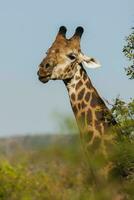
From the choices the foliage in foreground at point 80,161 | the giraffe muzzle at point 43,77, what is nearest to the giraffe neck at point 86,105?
the giraffe muzzle at point 43,77

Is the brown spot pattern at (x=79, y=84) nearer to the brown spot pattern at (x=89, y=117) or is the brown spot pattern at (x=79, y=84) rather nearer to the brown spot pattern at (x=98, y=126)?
the brown spot pattern at (x=89, y=117)

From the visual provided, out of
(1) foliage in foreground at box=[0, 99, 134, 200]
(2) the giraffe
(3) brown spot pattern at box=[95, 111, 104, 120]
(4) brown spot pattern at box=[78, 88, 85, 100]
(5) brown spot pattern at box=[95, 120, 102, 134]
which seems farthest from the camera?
(4) brown spot pattern at box=[78, 88, 85, 100]

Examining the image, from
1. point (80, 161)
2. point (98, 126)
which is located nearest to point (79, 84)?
point (98, 126)

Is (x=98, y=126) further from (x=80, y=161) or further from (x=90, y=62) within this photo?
(x=80, y=161)

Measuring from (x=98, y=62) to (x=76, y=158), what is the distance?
21.2ft

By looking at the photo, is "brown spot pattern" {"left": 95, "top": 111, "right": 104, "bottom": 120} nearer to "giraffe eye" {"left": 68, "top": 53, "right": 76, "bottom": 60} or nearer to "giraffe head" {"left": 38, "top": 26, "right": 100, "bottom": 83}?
"giraffe head" {"left": 38, "top": 26, "right": 100, "bottom": 83}

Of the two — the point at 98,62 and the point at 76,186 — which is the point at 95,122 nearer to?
the point at 98,62

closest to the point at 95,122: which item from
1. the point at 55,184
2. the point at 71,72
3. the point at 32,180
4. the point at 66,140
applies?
the point at 71,72

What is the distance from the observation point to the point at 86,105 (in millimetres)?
13766

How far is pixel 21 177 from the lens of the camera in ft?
82.0

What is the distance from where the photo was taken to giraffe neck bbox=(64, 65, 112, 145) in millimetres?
13289

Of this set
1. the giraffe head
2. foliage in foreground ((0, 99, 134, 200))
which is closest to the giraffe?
the giraffe head

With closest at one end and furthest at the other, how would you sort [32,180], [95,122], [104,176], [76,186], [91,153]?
[76,186] → [104,176] → [91,153] → [95,122] → [32,180]

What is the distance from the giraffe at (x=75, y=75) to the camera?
13.6 m
